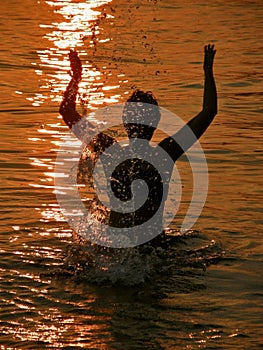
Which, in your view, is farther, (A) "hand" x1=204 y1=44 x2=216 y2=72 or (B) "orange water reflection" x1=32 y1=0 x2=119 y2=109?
(B) "orange water reflection" x1=32 y1=0 x2=119 y2=109

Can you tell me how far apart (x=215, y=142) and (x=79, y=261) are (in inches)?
216

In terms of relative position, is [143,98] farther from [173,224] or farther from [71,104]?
[173,224]

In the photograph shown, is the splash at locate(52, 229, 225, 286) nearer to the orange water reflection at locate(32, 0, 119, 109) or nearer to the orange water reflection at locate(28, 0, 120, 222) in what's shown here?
the orange water reflection at locate(28, 0, 120, 222)

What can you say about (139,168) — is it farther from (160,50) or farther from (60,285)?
(160,50)

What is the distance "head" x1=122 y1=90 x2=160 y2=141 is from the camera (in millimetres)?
8773

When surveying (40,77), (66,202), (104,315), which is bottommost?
(104,315)

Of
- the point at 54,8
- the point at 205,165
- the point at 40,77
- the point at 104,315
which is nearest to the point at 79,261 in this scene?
the point at 104,315

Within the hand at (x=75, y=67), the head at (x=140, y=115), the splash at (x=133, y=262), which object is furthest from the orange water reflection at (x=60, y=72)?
the splash at (x=133, y=262)

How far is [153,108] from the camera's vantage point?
8789mm

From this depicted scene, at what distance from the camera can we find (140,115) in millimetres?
8789

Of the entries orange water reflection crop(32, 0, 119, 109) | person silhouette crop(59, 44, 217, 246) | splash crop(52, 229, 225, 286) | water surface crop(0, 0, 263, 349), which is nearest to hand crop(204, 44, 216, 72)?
person silhouette crop(59, 44, 217, 246)

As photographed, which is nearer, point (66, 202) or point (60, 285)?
point (60, 285)

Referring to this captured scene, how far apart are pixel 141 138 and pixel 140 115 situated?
8.3 inches

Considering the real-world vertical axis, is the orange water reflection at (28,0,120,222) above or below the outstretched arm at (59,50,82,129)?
above
